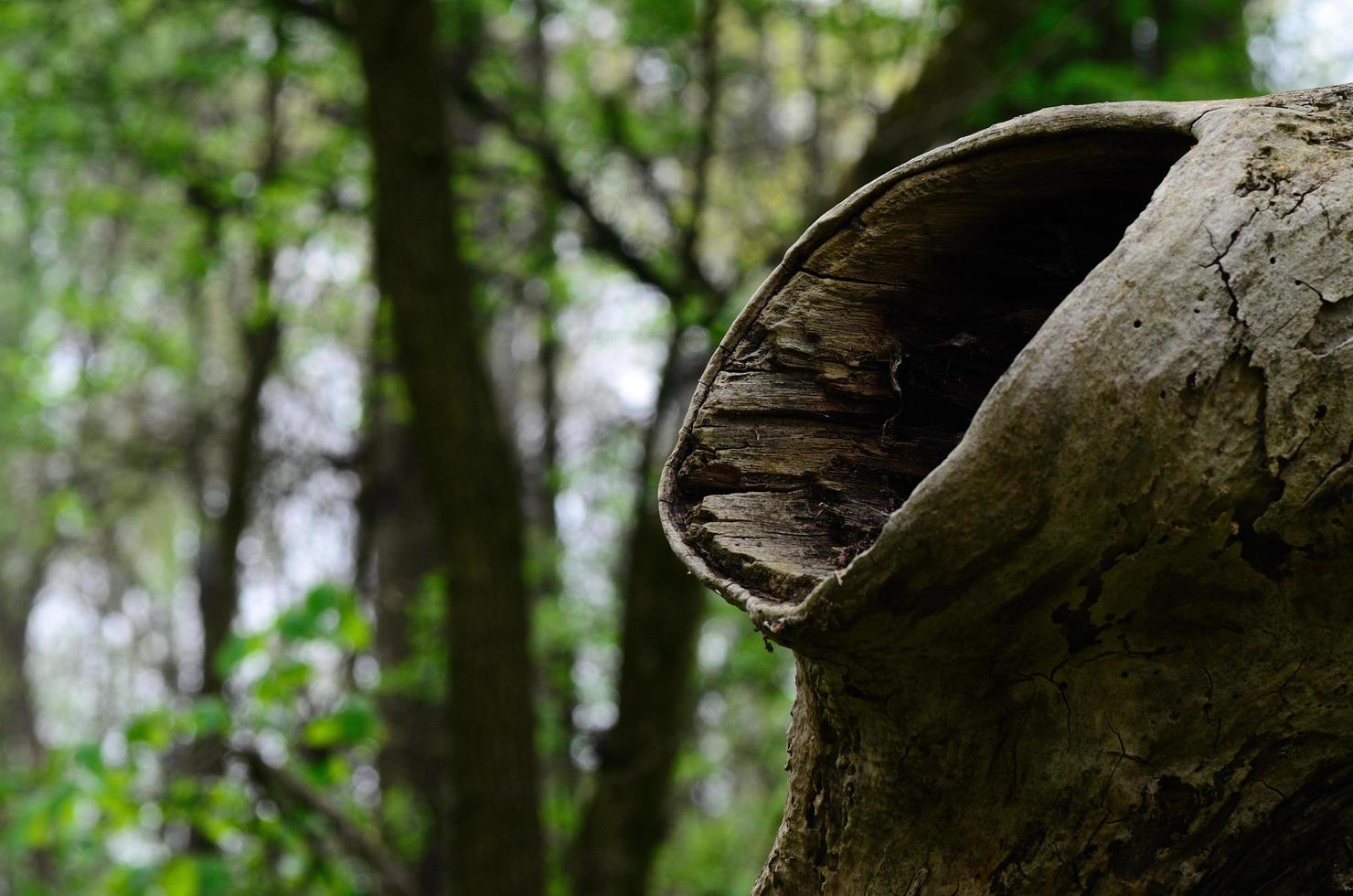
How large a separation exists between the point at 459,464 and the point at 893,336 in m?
3.60

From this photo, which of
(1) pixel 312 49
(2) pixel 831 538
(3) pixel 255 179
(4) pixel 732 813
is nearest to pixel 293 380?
(3) pixel 255 179

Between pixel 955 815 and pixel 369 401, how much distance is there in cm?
813

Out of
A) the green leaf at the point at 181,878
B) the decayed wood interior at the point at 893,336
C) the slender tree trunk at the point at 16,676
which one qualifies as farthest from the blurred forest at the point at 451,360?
the slender tree trunk at the point at 16,676

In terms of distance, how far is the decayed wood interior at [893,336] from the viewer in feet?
4.35

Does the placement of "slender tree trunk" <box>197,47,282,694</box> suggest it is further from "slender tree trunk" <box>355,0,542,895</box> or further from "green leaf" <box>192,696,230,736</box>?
"green leaf" <box>192,696,230,736</box>

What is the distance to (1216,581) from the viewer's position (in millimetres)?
1186

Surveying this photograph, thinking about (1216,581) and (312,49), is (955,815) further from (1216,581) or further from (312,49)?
(312,49)

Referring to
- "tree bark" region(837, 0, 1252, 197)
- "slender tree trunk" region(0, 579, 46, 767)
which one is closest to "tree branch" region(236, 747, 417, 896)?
"tree bark" region(837, 0, 1252, 197)

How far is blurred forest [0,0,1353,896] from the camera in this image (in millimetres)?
4602

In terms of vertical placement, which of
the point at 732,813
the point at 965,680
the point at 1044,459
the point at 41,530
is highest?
the point at 1044,459

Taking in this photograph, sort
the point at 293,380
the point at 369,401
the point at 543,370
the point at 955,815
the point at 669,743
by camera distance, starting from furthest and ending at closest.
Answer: the point at 293,380, the point at 543,370, the point at 369,401, the point at 669,743, the point at 955,815

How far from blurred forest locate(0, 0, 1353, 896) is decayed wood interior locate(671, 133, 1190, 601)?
262 centimetres

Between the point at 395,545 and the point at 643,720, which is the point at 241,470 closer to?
the point at 395,545

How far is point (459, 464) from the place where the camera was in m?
4.86
